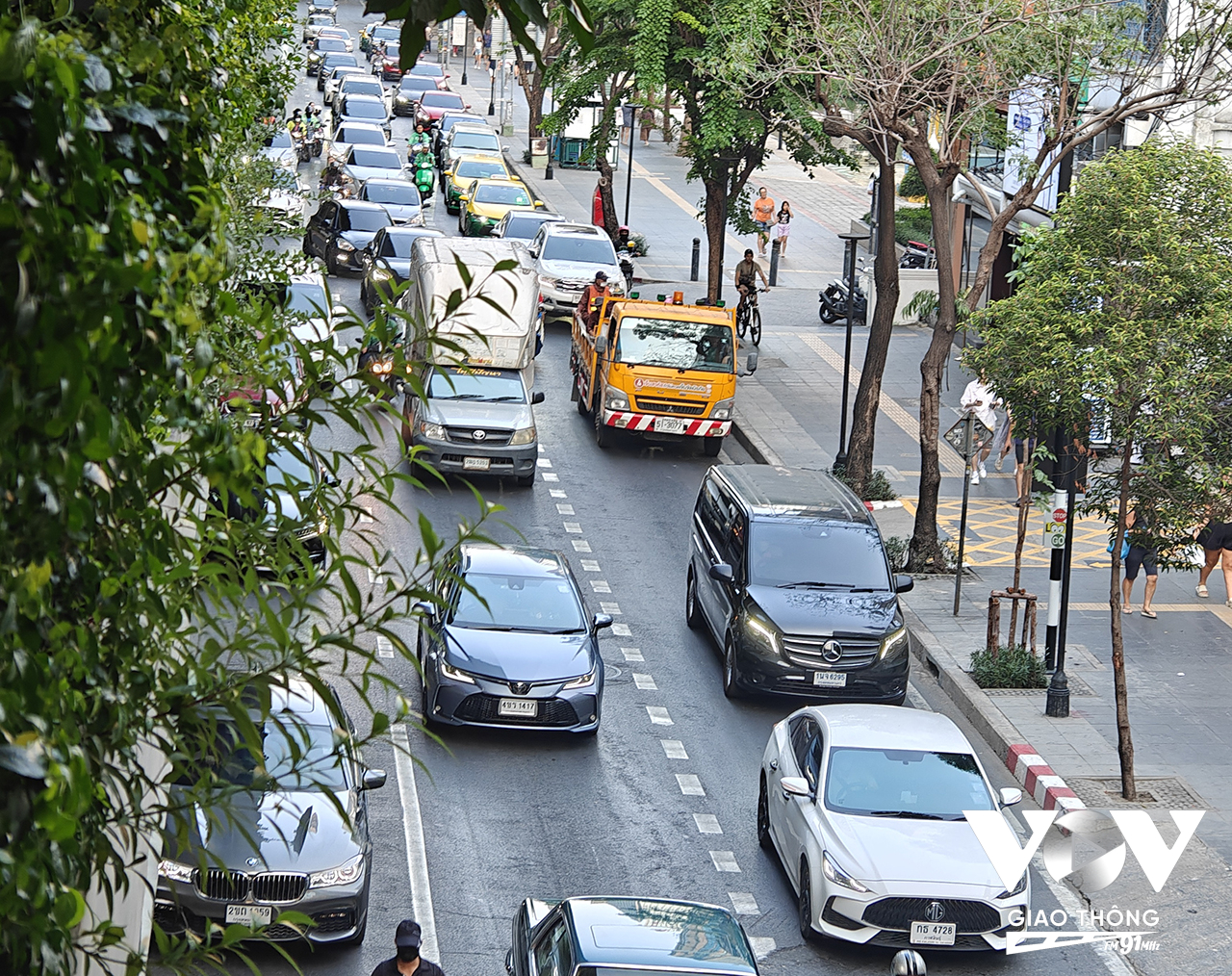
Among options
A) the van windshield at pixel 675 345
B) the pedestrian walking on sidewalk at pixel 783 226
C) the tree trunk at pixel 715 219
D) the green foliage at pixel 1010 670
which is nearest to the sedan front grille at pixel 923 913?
the green foliage at pixel 1010 670

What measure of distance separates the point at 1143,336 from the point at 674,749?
20.1 ft

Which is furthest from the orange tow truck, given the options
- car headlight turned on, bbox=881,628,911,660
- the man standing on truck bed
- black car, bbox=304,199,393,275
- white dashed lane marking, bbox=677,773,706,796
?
black car, bbox=304,199,393,275

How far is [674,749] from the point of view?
17.4 meters

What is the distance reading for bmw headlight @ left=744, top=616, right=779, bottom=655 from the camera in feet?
59.9

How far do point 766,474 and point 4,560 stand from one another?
18.2 meters

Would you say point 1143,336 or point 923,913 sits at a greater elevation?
point 1143,336

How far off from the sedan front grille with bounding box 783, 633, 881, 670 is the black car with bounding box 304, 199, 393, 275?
74.8 ft

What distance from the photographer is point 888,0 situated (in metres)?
23.0

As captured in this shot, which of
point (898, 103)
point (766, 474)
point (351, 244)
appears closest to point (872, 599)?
point (766, 474)

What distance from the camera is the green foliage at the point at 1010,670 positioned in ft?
64.2

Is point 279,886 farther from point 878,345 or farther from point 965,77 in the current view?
point 878,345

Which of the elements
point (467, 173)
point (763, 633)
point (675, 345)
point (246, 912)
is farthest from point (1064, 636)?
point (467, 173)

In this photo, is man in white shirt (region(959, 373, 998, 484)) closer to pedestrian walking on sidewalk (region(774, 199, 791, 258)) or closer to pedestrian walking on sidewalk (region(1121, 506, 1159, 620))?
pedestrian walking on sidewalk (region(1121, 506, 1159, 620))

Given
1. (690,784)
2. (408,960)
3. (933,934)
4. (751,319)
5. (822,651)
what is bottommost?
(690,784)
